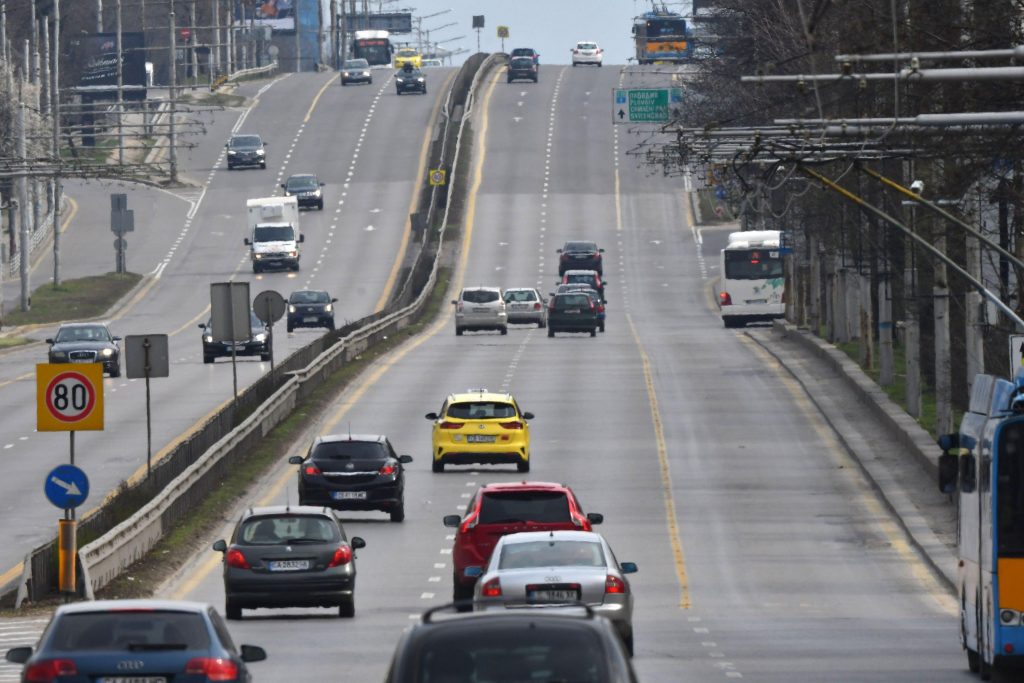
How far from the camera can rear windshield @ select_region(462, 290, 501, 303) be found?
72.2 m

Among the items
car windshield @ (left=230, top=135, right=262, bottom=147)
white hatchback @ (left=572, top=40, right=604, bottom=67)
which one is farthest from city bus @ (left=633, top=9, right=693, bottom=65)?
car windshield @ (left=230, top=135, right=262, bottom=147)

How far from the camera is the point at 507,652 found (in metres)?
11.3

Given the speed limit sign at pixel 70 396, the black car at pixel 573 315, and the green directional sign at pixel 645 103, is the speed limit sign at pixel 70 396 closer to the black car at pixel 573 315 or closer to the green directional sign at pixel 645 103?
the black car at pixel 573 315

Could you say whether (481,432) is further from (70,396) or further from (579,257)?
(579,257)

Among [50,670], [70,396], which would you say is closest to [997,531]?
[50,670]

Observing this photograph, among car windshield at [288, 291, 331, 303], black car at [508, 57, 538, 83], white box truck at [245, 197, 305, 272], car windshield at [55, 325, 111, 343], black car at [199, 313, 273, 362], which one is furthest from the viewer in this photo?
black car at [508, 57, 538, 83]

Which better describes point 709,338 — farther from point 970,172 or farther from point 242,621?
point 242,621

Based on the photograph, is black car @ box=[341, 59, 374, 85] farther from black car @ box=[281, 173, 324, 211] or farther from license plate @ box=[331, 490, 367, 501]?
license plate @ box=[331, 490, 367, 501]

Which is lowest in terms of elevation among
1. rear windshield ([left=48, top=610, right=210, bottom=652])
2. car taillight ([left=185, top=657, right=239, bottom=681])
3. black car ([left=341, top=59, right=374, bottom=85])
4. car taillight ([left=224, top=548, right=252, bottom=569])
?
car taillight ([left=224, top=548, right=252, bottom=569])

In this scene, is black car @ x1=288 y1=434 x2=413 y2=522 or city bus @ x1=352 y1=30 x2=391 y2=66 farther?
city bus @ x1=352 y1=30 x2=391 y2=66

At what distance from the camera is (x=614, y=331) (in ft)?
241

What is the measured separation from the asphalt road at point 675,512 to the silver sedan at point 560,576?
2.28 ft

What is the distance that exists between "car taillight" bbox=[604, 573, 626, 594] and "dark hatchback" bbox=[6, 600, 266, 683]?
6.09 metres

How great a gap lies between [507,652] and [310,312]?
6289 cm
